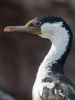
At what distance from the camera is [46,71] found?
4.05 metres

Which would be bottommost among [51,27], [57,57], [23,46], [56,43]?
[57,57]

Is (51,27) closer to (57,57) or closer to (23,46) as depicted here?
(57,57)

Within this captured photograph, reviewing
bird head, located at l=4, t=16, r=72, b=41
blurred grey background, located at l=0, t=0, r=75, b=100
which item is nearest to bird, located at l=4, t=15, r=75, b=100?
bird head, located at l=4, t=16, r=72, b=41

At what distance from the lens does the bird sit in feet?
12.6

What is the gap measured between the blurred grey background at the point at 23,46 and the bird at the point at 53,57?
446 cm

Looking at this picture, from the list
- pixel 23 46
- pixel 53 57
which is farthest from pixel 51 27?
pixel 23 46

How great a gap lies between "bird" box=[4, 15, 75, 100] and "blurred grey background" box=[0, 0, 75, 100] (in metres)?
4.46

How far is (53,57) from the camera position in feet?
13.5

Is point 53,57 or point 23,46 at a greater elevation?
point 23,46

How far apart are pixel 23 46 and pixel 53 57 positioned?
15.6ft

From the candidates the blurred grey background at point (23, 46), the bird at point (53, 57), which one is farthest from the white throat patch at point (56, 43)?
the blurred grey background at point (23, 46)

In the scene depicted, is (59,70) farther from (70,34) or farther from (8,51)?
(8,51)

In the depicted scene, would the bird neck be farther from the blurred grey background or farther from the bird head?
the blurred grey background

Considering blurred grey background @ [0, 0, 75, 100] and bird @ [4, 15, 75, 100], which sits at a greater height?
blurred grey background @ [0, 0, 75, 100]
